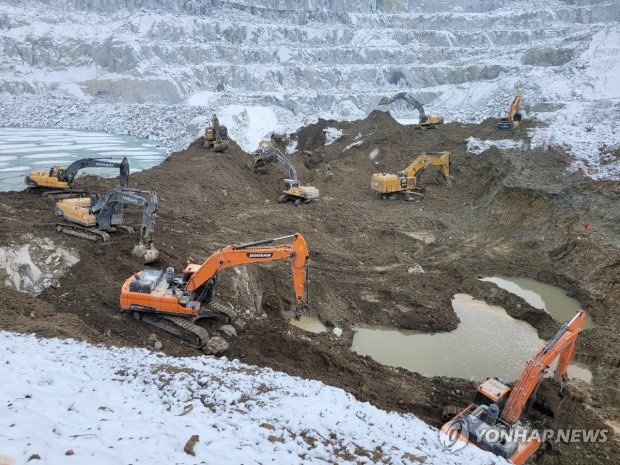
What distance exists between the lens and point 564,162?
2133 cm

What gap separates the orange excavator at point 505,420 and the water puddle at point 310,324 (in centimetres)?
486

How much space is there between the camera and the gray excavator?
1256cm

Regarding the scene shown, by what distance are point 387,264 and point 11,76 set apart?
58.8 metres

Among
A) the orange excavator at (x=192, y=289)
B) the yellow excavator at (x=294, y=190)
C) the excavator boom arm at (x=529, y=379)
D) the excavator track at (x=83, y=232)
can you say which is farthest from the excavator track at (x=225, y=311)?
the yellow excavator at (x=294, y=190)

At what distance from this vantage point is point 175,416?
20.0 ft

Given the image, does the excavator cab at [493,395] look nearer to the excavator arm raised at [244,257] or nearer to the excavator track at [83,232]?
the excavator arm raised at [244,257]

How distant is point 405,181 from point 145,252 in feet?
48.2

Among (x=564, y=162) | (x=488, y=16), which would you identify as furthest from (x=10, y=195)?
(x=488, y=16)

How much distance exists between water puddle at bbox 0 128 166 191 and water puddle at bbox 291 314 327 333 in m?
16.3

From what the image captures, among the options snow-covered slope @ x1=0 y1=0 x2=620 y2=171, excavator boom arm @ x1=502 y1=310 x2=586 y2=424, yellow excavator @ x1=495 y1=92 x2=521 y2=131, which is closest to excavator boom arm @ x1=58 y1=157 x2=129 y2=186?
excavator boom arm @ x1=502 y1=310 x2=586 y2=424

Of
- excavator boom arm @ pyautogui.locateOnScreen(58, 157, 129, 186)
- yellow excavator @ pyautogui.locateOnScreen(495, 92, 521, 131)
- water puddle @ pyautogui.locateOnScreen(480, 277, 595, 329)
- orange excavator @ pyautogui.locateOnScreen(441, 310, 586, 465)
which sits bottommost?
water puddle @ pyautogui.locateOnScreen(480, 277, 595, 329)

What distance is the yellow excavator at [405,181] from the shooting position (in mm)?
22777

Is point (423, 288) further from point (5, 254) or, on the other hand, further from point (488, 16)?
point (488, 16)

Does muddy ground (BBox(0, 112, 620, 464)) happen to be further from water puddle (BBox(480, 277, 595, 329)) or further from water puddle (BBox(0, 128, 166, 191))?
water puddle (BBox(0, 128, 166, 191))
